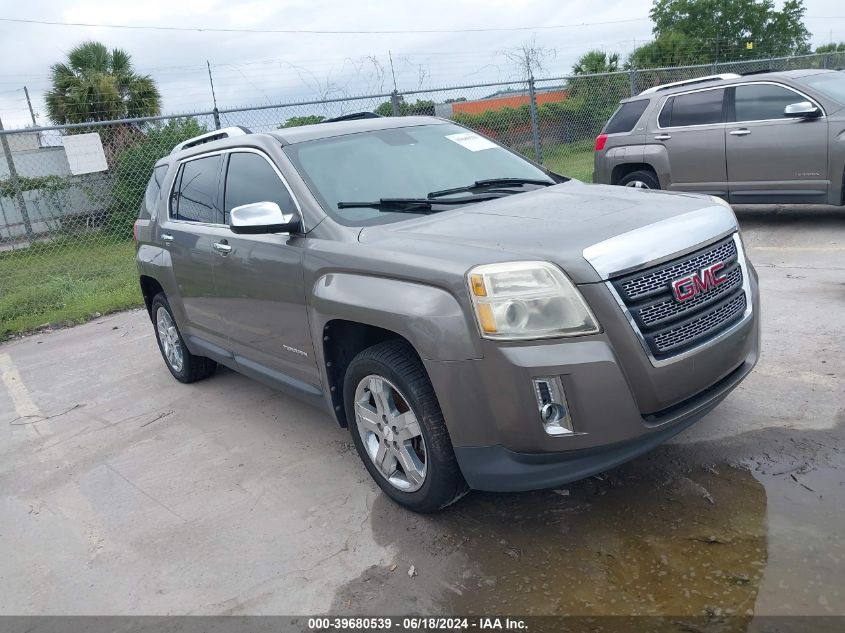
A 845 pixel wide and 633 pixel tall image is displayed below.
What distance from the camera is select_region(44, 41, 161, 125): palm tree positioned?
1711 centimetres

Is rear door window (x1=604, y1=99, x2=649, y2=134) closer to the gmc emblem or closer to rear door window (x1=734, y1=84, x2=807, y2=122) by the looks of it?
rear door window (x1=734, y1=84, x2=807, y2=122)

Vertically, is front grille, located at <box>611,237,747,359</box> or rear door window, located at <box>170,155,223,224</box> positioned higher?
rear door window, located at <box>170,155,223,224</box>

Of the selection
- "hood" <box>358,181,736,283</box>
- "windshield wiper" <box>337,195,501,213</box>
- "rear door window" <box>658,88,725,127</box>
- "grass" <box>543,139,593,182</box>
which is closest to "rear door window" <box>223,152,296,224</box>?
"windshield wiper" <box>337,195,501,213</box>

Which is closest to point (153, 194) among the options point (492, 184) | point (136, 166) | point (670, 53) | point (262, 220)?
point (262, 220)

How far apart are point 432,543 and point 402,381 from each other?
2.45ft

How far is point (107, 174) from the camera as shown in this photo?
1352 centimetres

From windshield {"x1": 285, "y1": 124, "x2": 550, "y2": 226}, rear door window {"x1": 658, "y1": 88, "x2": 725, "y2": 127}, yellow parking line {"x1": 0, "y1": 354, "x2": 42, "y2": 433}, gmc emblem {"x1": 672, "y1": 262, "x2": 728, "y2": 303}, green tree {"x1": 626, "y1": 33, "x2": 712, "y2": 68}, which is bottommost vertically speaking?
yellow parking line {"x1": 0, "y1": 354, "x2": 42, "y2": 433}

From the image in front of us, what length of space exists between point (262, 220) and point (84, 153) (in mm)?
9269

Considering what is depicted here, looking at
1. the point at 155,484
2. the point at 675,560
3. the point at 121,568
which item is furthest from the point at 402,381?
the point at 155,484

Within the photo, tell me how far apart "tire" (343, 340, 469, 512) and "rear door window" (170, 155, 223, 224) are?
1803 mm

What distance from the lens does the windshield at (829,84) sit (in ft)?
27.5

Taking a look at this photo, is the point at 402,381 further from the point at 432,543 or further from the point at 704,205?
the point at 704,205

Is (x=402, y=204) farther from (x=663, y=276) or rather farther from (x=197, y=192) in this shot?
(x=197, y=192)

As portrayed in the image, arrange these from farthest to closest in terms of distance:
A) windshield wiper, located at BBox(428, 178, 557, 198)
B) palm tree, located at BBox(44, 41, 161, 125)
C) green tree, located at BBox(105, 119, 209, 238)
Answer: palm tree, located at BBox(44, 41, 161, 125)
green tree, located at BBox(105, 119, 209, 238)
windshield wiper, located at BBox(428, 178, 557, 198)
